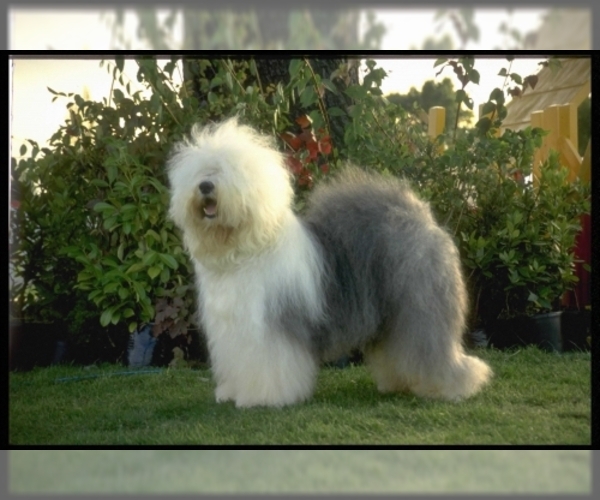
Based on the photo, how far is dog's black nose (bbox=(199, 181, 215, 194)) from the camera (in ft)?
14.6

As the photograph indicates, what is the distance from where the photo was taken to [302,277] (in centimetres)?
469

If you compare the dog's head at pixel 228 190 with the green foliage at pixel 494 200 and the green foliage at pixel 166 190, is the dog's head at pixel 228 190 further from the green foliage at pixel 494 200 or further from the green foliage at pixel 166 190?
the green foliage at pixel 494 200

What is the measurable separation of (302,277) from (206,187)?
0.73 metres

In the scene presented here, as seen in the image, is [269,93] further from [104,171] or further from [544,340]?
[544,340]

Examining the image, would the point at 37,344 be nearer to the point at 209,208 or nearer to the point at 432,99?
the point at 209,208

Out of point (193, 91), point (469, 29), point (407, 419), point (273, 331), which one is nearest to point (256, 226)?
point (273, 331)

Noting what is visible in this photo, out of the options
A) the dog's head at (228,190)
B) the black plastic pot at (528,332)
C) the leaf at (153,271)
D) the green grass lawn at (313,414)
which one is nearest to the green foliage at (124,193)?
the leaf at (153,271)

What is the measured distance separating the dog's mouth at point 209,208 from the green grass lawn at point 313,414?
1.09 meters

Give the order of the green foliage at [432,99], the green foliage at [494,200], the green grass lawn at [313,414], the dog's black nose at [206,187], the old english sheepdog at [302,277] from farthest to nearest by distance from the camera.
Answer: the green foliage at [494,200] < the green foliage at [432,99] < the old english sheepdog at [302,277] < the dog's black nose at [206,187] < the green grass lawn at [313,414]

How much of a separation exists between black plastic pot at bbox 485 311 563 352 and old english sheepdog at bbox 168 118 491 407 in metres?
1.61

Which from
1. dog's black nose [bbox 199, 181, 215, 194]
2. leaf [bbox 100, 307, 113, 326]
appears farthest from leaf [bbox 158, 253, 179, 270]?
dog's black nose [bbox 199, 181, 215, 194]

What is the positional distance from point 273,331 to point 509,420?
52.9 inches

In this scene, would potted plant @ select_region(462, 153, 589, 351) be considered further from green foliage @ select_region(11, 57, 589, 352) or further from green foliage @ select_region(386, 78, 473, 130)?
green foliage @ select_region(386, 78, 473, 130)

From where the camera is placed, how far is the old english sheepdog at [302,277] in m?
4.57
